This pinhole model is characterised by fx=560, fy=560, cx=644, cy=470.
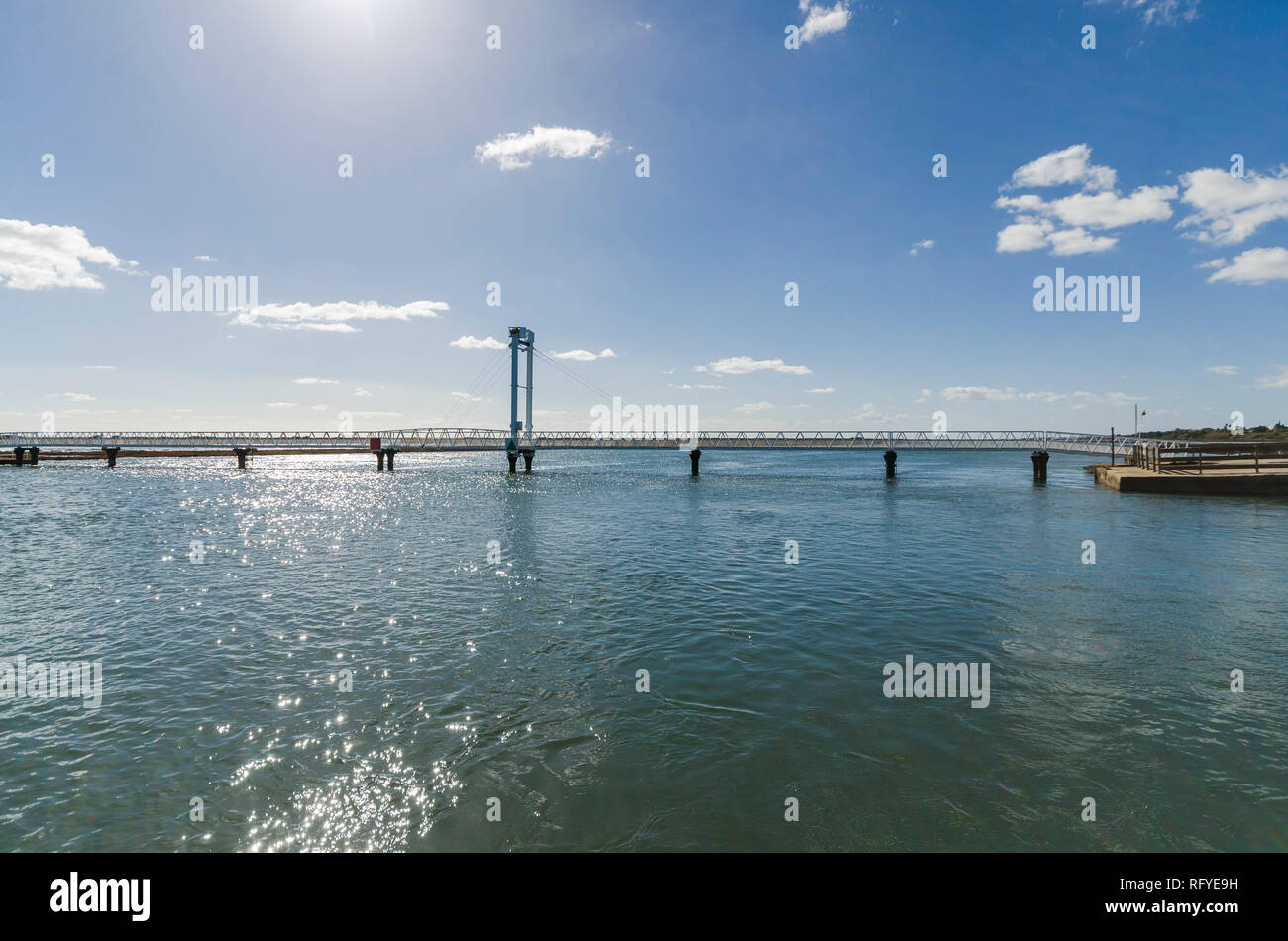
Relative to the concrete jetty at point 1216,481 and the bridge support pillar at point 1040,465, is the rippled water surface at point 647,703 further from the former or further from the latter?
the bridge support pillar at point 1040,465

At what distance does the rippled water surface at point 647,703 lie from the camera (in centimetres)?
489

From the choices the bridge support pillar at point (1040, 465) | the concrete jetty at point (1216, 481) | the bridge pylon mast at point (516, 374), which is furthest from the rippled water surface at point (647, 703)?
the bridge pylon mast at point (516, 374)

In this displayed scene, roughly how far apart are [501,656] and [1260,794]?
8.88 meters

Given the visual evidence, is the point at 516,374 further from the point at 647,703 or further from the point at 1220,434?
the point at 1220,434

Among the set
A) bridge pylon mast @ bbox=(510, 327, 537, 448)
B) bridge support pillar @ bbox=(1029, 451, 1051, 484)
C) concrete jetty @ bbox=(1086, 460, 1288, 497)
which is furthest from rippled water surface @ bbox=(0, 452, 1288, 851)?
bridge pylon mast @ bbox=(510, 327, 537, 448)

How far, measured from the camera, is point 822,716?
6.86 m

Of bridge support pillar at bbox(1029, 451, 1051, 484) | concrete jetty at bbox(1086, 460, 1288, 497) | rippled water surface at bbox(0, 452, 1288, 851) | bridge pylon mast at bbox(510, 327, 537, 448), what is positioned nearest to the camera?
rippled water surface at bbox(0, 452, 1288, 851)

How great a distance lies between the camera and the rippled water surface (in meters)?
4.89

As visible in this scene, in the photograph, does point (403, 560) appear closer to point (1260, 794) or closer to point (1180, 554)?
point (1260, 794)

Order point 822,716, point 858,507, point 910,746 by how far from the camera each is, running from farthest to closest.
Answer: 1. point 858,507
2. point 822,716
3. point 910,746

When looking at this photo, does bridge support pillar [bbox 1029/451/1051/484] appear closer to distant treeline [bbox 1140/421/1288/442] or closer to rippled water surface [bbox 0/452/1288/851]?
rippled water surface [bbox 0/452/1288/851]

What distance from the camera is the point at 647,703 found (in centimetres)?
729

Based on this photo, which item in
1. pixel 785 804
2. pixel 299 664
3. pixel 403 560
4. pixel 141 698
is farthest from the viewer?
pixel 403 560
